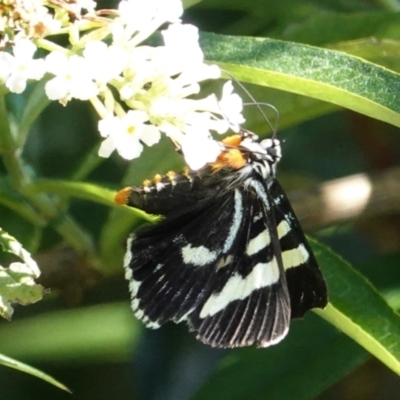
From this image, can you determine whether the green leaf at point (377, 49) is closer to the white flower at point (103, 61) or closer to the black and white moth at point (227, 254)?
the black and white moth at point (227, 254)

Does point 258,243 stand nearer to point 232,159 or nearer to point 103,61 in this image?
point 232,159

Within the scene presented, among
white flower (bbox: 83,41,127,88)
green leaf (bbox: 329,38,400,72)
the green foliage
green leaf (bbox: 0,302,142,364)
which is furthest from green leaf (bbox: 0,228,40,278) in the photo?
green leaf (bbox: 0,302,142,364)

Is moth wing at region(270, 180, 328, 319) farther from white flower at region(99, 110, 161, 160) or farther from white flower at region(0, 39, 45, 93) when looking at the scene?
white flower at region(0, 39, 45, 93)

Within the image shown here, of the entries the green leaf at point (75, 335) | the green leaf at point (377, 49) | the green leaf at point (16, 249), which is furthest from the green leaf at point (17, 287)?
the green leaf at point (75, 335)

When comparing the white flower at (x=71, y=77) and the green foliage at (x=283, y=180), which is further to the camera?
the green foliage at (x=283, y=180)

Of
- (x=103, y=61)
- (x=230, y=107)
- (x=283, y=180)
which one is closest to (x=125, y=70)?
(x=103, y=61)

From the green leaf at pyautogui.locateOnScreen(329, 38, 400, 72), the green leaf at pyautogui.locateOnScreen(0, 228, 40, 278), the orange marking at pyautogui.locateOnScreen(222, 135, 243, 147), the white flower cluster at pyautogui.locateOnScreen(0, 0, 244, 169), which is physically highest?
the white flower cluster at pyautogui.locateOnScreen(0, 0, 244, 169)
